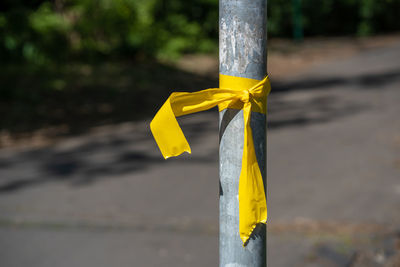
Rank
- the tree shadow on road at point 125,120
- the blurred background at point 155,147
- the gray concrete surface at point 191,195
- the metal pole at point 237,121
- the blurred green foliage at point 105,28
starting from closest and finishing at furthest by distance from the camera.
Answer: the metal pole at point 237,121
the gray concrete surface at point 191,195
the blurred background at point 155,147
the tree shadow on road at point 125,120
the blurred green foliage at point 105,28

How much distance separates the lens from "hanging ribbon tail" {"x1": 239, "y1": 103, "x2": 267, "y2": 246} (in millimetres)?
1763

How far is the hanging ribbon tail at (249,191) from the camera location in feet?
5.78

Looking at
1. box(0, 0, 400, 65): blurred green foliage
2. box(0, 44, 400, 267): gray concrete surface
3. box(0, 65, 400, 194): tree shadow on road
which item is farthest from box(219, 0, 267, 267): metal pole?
box(0, 0, 400, 65): blurred green foliage

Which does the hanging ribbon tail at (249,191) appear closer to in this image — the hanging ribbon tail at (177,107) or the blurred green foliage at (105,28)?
the hanging ribbon tail at (177,107)

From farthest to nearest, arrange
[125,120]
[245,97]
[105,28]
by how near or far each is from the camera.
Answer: [105,28] < [125,120] < [245,97]

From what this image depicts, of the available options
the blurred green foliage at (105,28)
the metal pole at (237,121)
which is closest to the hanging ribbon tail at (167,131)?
the metal pole at (237,121)

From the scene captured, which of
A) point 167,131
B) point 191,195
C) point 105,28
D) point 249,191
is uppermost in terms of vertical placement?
point 167,131

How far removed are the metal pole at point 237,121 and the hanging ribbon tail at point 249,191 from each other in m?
0.02

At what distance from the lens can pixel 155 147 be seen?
780 centimetres

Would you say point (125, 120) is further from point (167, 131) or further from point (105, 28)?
point (167, 131)

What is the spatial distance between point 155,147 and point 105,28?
806 cm

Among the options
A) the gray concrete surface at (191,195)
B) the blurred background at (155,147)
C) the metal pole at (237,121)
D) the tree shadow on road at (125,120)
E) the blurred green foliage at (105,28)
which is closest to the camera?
the metal pole at (237,121)

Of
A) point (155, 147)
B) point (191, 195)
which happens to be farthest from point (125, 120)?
point (191, 195)

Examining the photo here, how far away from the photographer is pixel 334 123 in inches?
341
